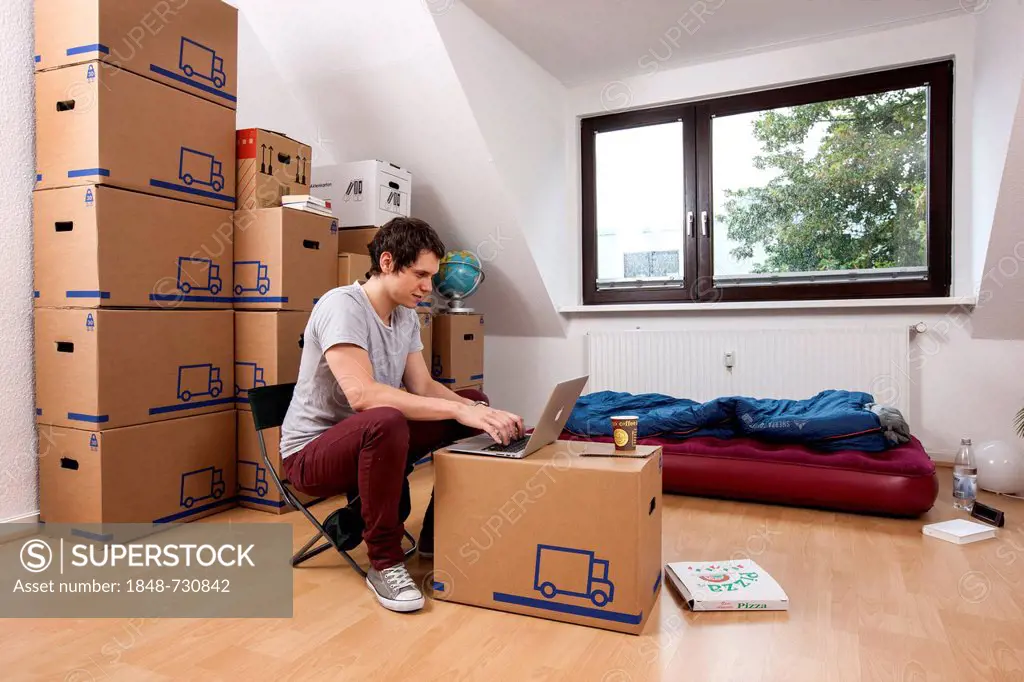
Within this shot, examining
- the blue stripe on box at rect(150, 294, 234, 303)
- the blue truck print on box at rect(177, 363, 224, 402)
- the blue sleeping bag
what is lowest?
the blue sleeping bag

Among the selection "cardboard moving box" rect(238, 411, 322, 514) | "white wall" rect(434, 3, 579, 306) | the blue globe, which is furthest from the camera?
the blue globe

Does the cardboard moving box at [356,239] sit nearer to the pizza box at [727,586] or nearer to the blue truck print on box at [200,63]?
the blue truck print on box at [200,63]

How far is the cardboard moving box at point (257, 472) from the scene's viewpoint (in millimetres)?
2580

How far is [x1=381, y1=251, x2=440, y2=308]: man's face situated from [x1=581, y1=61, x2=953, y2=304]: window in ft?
8.07

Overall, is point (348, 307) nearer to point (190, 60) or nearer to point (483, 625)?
point (483, 625)

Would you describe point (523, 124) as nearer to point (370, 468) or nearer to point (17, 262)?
point (17, 262)

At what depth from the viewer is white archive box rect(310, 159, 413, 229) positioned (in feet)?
10.9

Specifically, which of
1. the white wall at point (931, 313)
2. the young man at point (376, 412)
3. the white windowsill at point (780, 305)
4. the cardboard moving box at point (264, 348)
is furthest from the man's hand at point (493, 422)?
the white windowsill at point (780, 305)

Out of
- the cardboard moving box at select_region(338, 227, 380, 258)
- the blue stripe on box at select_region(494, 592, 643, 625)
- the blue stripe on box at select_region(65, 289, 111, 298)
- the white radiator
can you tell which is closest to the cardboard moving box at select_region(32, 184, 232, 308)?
the blue stripe on box at select_region(65, 289, 111, 298)

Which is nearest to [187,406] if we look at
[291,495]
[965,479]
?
[291,495]

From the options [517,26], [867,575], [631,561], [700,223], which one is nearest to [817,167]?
A: [700,223]

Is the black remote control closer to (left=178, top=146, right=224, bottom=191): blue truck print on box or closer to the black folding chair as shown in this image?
the black folding chair

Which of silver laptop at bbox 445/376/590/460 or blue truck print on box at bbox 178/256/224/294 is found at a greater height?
blue truck print on box at bbox 178/256/224/294

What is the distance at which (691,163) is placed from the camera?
4.03m
